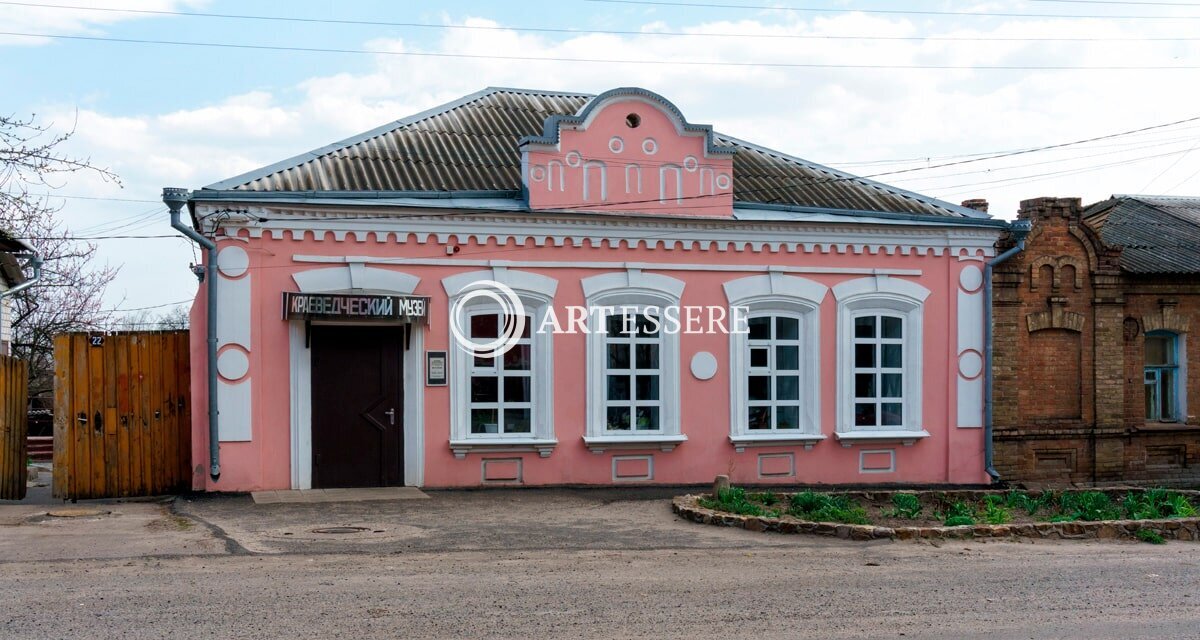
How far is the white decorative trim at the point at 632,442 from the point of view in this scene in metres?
15.5

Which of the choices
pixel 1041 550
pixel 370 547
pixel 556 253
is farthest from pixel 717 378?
pixel 370 547

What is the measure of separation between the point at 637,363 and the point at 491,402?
2.07 meters

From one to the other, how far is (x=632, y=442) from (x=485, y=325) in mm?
2484

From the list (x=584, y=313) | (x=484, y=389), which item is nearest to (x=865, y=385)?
(x=584, y=313)

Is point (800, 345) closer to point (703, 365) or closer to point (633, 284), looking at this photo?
point (703, 365)

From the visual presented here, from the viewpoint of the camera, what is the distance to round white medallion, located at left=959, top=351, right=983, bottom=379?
17.1 m

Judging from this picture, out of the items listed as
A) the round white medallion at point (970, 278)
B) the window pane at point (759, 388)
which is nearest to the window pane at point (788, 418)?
the window pane at point (759, 388)

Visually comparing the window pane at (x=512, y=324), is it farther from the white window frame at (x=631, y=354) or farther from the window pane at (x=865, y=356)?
the window pane at (x=865, y=356)

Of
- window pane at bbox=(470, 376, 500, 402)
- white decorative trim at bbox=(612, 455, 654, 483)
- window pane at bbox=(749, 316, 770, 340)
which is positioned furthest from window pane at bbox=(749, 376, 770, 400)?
window pane at bbox=(470, 376, 500, 402)

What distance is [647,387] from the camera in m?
16.0

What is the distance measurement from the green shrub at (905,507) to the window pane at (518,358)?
16.1ft

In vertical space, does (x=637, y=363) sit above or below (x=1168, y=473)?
above

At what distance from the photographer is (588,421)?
615 inches

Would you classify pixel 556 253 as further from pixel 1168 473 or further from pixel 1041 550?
pixel 1168 473
